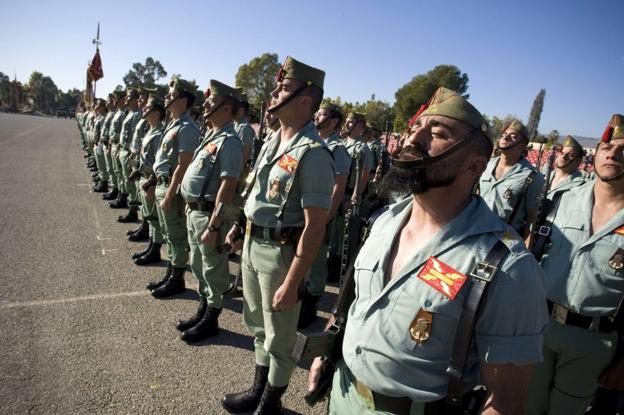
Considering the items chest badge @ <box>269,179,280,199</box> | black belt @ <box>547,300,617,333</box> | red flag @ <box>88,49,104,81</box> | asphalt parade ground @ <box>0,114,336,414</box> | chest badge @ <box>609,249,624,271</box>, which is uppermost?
red flag @ <box>88,49,104,81</box>

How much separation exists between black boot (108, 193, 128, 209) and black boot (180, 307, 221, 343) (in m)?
5.74

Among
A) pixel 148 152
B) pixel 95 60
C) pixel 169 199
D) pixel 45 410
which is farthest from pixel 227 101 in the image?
pixel 95 60

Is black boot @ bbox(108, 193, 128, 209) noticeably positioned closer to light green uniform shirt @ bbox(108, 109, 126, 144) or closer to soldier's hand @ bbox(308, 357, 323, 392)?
light green uniform shirt @ bbox(108, 109, 126, 144)

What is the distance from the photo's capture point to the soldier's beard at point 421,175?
145 cm

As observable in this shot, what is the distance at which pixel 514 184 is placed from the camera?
3.81 metres

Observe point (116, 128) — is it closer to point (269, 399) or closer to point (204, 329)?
point (204, 329)

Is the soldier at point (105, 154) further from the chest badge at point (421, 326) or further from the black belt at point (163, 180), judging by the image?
the chest badge at point (421, 326)

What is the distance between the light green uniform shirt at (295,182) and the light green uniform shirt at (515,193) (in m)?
1.99

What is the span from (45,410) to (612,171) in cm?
411

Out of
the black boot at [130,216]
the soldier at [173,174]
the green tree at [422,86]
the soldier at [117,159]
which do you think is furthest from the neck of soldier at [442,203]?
the green tree at [422,86]

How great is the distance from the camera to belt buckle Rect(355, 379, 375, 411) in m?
1.49

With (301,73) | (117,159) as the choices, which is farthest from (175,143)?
(117,159)

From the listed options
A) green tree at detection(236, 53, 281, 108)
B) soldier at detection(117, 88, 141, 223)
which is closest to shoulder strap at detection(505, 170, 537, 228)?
soldier at detection(117, 88, 141, 223)

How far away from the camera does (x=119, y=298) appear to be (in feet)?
14.2
